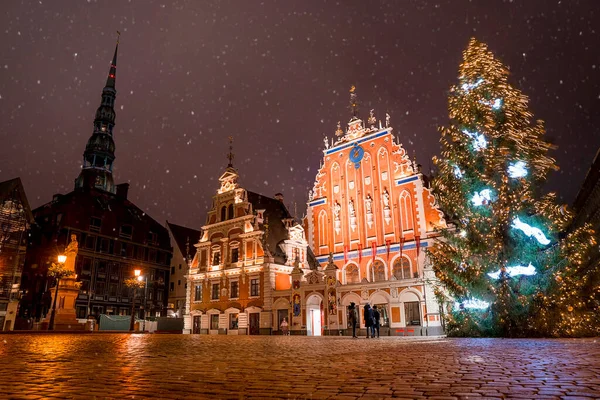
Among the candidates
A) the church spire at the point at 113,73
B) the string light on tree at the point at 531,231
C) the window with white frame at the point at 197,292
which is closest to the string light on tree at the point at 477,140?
the string light on tree at the point at 531,231

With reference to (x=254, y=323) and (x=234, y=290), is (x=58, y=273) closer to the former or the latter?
(x=254, y=323)

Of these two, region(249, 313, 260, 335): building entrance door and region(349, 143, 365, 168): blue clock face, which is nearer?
region(349, 143, 365, 168): blue clock face

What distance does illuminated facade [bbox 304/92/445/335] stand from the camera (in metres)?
29.8

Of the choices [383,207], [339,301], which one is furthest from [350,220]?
[339,301]

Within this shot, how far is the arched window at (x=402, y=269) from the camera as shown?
3073cm

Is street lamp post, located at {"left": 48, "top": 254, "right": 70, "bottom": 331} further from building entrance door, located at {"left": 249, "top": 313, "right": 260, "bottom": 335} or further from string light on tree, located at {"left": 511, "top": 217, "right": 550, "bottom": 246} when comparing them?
string light on tree, located at {"left": 511, "top": 217, "right": 550, "bottom": 246}

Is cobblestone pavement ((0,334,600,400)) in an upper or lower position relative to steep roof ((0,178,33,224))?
lower

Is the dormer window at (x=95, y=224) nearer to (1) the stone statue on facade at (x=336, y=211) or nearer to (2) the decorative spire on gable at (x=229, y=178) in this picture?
(2) the decorative spire on gable at (x=229, y=178)

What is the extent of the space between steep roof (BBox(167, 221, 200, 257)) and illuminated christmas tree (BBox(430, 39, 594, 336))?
4426cm

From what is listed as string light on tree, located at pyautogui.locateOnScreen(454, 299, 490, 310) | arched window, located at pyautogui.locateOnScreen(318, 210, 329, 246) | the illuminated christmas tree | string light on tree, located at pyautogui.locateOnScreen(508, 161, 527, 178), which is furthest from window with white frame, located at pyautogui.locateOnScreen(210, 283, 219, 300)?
string light on tree, located at pyautogui.locateOnScreen(508, 161, 527, 178)

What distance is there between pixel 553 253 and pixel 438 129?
23.3ft

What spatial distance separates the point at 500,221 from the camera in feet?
54.5

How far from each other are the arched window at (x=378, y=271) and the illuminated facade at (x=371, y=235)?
0.26 feet

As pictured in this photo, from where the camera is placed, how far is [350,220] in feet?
114
